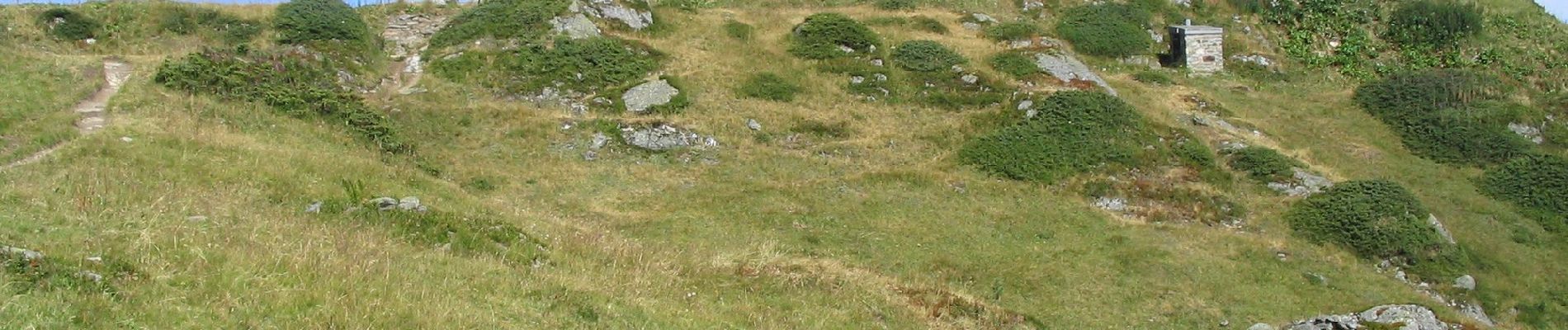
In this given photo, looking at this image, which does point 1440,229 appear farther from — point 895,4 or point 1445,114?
point 895,4

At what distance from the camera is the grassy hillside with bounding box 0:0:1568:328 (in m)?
10.1

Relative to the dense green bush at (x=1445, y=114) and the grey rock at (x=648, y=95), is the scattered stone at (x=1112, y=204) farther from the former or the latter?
the dense green bush at (x=1445, y=114)

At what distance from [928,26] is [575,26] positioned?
14877mm

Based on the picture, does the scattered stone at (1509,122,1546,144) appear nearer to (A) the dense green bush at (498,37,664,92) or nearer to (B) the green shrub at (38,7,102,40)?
(A) the dense green bush at (498,37,664,92)

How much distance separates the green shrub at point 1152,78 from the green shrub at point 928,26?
8.00m

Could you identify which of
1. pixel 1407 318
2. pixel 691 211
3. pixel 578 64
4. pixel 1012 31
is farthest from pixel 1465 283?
pixel 578 64

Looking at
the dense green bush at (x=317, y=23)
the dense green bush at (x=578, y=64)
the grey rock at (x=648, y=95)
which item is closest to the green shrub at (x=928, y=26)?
the dense green bush at (x=578, y=64)

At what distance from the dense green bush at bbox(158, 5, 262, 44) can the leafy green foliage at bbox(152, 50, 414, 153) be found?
664 centimetres

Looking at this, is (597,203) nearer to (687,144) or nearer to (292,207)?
(687,144)

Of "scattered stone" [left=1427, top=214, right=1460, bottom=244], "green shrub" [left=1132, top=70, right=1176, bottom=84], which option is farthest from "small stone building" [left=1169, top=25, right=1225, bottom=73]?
"scattered stone" [left=1427, top=214, right=1460, bottom=244]

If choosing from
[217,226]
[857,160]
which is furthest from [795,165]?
[217,226]

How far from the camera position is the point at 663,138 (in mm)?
27719

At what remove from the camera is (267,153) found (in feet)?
63.9

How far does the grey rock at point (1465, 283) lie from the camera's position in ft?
71.6
